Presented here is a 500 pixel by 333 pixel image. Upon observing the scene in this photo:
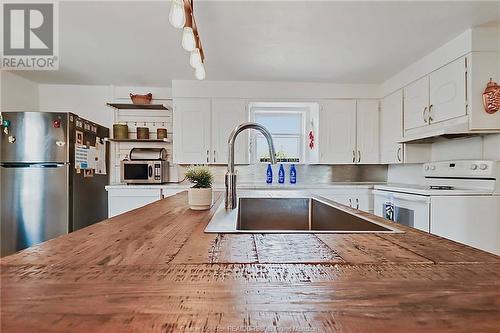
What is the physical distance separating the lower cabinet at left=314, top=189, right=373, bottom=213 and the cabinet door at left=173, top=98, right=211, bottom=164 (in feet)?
5.00

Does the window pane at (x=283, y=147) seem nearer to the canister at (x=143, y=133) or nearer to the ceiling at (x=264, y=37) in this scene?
the ceiling at (x=264, y=37)

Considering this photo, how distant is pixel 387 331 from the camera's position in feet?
0.97

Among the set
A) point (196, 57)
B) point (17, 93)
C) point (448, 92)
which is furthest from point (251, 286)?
point (17, 93)

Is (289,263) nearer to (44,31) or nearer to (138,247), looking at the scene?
(138,247)

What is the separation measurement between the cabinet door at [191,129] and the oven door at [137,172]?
1.09ft

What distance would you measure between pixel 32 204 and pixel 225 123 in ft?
6.89

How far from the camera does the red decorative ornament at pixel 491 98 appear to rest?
209cm

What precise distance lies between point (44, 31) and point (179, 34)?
3.40ft

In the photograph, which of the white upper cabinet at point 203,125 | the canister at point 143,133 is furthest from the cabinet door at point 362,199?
the canister at point 143,133

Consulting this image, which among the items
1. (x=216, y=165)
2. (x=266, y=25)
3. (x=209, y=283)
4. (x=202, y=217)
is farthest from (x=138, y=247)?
(x=216, y=165)

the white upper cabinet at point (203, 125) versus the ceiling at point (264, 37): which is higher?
the ceiling at point (264, 37)

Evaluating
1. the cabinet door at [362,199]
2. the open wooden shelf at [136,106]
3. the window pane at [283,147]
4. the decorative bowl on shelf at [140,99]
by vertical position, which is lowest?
the cabinet door at [362,199]

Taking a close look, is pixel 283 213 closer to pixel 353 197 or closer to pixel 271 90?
pixel 353 197

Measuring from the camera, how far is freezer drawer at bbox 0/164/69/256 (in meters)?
2.62
